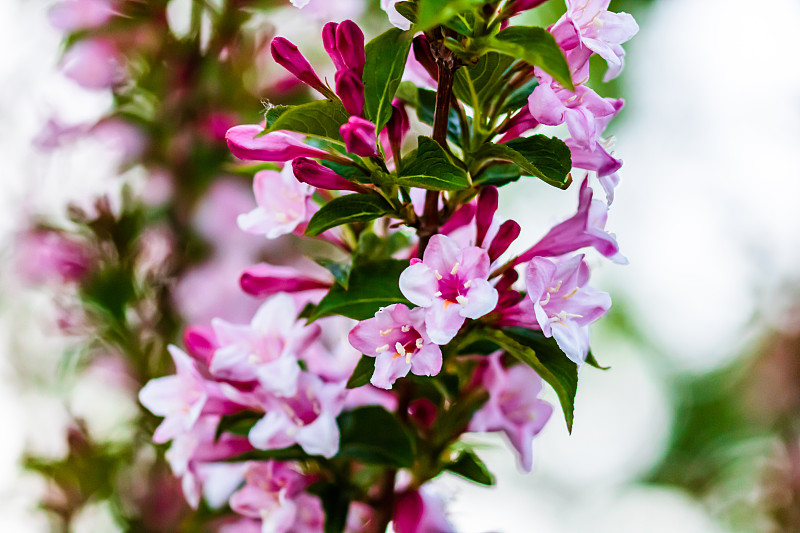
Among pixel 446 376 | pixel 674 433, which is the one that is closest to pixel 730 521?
pixel 674 433

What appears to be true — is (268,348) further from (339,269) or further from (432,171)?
(432,171)

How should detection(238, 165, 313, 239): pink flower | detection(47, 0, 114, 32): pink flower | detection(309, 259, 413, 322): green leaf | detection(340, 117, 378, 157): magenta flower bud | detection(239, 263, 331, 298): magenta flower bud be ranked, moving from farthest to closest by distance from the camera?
detection(47, 0, 114, 32): pink flower
detection(239, 263, 331, 298): magenta flower bud
detection(238, 165, 313, 239): pink flower
detection(309, 259, 413, 322): green leaf
detection(340, 117, 378, 157): magenta flower bud

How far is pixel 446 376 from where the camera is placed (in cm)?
99

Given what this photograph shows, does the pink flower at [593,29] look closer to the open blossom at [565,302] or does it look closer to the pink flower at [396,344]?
the open blossom at [565,302]

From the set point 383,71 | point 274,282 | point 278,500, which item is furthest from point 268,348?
point 383,71

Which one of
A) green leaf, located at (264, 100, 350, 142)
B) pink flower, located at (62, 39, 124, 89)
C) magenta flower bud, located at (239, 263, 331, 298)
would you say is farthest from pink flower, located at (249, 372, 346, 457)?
pink flower, located at (62, 39, 124, 89)

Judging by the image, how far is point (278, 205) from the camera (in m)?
1.04

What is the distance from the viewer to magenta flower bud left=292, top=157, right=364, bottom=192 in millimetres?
885

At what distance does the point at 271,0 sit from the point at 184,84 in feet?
1.08

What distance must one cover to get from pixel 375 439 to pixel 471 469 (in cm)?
13

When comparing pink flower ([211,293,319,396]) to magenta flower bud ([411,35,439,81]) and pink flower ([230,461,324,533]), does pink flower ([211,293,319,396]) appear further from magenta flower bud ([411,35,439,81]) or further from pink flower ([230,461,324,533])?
magenta flower bud ([411,35,439,81])

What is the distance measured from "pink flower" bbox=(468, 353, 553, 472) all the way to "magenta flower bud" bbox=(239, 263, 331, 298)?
28 centimetres

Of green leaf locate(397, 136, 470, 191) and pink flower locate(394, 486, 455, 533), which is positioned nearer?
green leaf locate(397, 136, 470, 191)

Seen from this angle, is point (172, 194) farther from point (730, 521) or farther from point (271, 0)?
point (730, 521)
